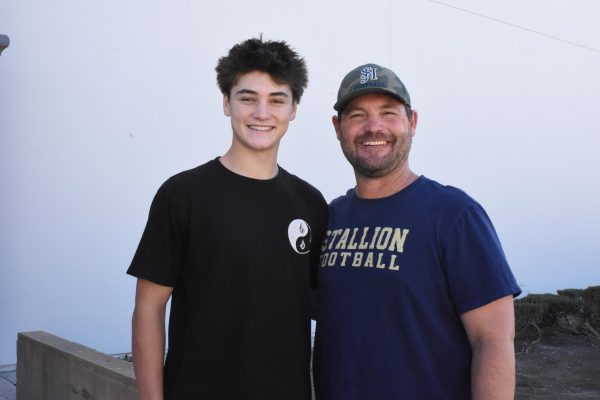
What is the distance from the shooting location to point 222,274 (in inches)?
87.0

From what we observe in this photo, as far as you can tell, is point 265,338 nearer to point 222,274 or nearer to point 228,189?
point 222,274

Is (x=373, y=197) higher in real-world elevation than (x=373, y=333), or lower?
higher

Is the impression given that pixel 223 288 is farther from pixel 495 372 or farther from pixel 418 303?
pixel 495 372

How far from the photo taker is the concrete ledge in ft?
12.7

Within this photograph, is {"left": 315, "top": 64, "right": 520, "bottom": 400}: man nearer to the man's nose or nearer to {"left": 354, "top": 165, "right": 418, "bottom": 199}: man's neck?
{"left": 354, "top": 165, "right": 418, "bottom": 199}: man's neck

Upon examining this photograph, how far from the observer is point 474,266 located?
6.72 ft

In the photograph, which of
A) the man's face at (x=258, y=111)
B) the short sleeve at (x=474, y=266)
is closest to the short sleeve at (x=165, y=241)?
the man's face at (x=258, y=111)

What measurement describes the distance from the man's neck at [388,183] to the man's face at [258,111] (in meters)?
0.37

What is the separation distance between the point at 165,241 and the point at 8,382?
3950 mm

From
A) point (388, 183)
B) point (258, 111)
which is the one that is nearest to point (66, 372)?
point (258, 111)

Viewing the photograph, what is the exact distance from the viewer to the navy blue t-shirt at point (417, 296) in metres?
2.06

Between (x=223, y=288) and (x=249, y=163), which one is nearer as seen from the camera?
(x=223, y=288)

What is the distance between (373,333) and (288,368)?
0.33m

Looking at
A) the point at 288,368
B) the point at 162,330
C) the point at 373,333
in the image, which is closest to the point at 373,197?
the point at 373,333
